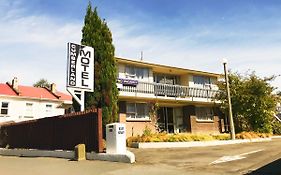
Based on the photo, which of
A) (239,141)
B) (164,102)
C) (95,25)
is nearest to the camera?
(95,25)

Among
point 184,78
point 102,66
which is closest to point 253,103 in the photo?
point 184,78

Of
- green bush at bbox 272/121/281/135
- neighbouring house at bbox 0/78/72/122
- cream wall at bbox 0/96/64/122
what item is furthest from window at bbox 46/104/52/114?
green bush at bbox 272/121/281/135

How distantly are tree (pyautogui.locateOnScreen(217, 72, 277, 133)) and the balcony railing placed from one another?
8.34ft

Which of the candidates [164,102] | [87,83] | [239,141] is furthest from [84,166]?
[164,102]

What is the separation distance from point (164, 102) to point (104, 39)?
34.2 ft

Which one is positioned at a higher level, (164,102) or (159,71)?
(159,71)

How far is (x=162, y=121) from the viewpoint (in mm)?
29562

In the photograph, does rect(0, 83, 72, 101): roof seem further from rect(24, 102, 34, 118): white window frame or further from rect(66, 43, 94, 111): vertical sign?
rect(66, 43, 94, 111): vertical sign

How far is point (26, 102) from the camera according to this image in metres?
41.9

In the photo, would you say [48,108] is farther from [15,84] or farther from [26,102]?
[15,84]

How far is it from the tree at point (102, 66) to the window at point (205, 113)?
43.7 ft

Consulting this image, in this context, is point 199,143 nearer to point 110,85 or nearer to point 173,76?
point 110,85

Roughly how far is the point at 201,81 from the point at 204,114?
3.65 m

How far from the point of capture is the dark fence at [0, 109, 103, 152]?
15094mm
